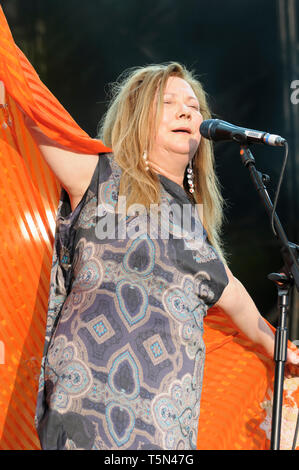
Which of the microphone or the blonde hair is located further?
the blonde hair

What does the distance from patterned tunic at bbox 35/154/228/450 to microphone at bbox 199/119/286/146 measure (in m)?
0.25

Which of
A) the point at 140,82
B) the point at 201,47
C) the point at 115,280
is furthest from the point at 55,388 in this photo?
the point at 201,47

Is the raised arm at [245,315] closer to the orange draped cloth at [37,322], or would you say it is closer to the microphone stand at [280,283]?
the orange draped cloth at [37,322]

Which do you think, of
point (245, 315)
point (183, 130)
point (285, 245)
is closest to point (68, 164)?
point (183, 130)

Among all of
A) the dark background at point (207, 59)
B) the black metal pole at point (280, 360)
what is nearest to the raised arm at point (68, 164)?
the black metal pole at point (280, 360)

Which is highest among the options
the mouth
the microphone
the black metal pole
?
the mouth

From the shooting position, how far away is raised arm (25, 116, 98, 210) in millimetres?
1516

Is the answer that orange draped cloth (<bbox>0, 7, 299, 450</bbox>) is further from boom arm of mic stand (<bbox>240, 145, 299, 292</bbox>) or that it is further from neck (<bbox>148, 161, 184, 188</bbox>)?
boom arm of mic stand (<bbox>240, 145, 299, 292</bbox>)

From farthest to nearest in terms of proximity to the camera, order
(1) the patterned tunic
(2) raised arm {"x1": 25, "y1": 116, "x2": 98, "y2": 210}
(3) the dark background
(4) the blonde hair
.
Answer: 1. (3) the dark background
2. (4) the blonde hair
3. (2) raised arm {"x1": 25, "y1": 116, "x2": 98, "y2": 210}
4. (1) the patterned tunic

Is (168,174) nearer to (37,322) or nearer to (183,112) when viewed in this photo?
(183,112)

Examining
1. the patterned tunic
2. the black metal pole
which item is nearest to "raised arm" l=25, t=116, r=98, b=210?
the patterned tunic

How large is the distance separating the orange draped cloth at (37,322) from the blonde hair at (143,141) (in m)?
0.13

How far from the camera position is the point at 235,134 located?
1521 millimetres

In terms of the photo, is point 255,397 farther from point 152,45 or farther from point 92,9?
point 92,9
